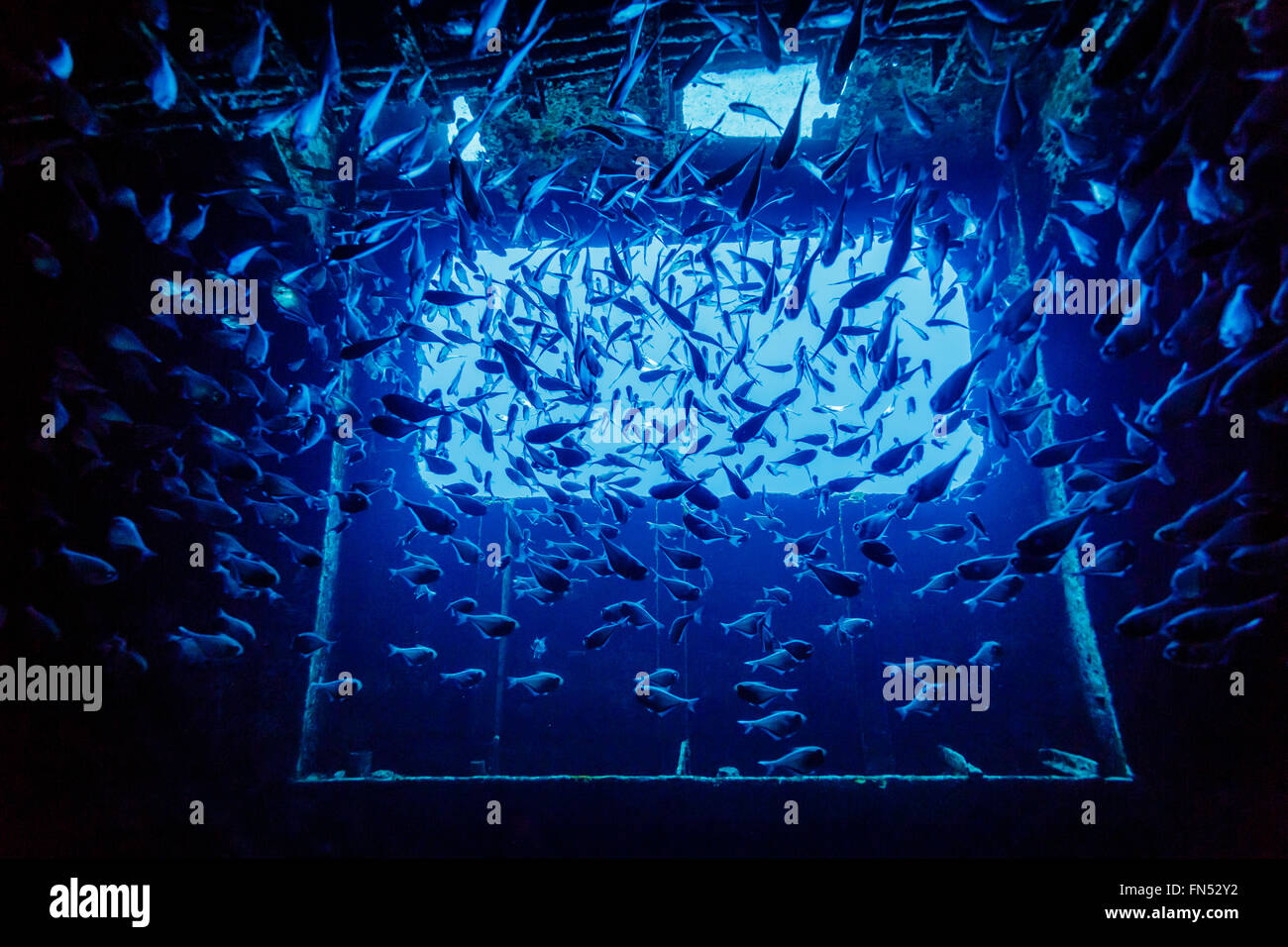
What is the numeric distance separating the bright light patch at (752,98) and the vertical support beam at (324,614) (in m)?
5.40

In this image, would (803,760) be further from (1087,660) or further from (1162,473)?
(1162,473)

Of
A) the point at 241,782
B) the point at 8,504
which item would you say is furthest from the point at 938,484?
the point at 8,504

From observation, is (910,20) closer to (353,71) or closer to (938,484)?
(938,484)

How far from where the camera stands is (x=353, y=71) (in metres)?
4.95

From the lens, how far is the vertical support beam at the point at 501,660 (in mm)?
5965

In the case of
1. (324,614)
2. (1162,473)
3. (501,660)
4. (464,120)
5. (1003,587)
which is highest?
(464,120)

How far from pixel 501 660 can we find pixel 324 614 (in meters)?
2.08

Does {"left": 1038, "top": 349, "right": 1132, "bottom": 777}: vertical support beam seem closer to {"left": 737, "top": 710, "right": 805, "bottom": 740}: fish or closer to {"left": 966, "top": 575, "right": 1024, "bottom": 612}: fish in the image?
{"left": 966, "top": 575, "right": 1024, "bottom": 612}: fish

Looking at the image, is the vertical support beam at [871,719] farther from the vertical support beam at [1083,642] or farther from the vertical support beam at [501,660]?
the vertical support beam at [501,660]

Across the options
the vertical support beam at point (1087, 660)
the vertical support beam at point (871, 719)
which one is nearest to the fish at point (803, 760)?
the vertical support beam at point (871, 719)

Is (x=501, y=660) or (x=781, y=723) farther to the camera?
(x=501, y=660)

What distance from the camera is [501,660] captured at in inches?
251

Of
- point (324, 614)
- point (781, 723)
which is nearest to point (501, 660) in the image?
point (324, 614)

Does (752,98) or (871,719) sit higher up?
(752,98)
